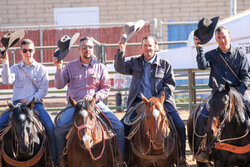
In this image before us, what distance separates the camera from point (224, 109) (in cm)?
625

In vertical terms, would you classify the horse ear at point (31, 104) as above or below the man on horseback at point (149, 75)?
below

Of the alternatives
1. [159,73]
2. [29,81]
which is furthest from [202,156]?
[29,81]

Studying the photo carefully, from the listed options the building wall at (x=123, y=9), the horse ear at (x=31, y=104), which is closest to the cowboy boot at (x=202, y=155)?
the horse ear at (x=31, y=104)

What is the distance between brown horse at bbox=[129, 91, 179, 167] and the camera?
6.29 metres

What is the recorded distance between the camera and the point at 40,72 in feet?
24.0

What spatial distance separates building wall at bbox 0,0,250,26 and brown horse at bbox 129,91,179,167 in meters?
15.0

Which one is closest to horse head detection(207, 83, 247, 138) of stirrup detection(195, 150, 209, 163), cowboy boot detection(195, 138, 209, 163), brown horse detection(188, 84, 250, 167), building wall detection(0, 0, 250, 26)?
brown horse detection(188, 84, 250, 167)

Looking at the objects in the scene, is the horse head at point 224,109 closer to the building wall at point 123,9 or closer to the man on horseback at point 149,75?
the man on horseback at point 149,75

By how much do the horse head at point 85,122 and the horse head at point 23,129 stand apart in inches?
26.2

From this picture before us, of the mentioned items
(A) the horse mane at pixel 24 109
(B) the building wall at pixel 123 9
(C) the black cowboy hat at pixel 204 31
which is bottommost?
(A) the horse mane at pixel 24 109

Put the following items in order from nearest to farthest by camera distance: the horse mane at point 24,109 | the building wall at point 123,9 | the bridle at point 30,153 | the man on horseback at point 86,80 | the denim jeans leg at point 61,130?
the horse mane at point 24,109 < the bridle at point 30,153 < the denim jeans leg at point 61,130 < the man on horseback at point 86,80 < the building wall at point 123,9

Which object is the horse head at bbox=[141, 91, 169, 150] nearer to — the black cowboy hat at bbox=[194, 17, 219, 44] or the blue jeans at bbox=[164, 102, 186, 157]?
the blue jeans at bbox=[164, 102, 186, 157]

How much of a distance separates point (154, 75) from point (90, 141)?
1.80 m

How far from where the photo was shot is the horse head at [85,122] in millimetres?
6008
